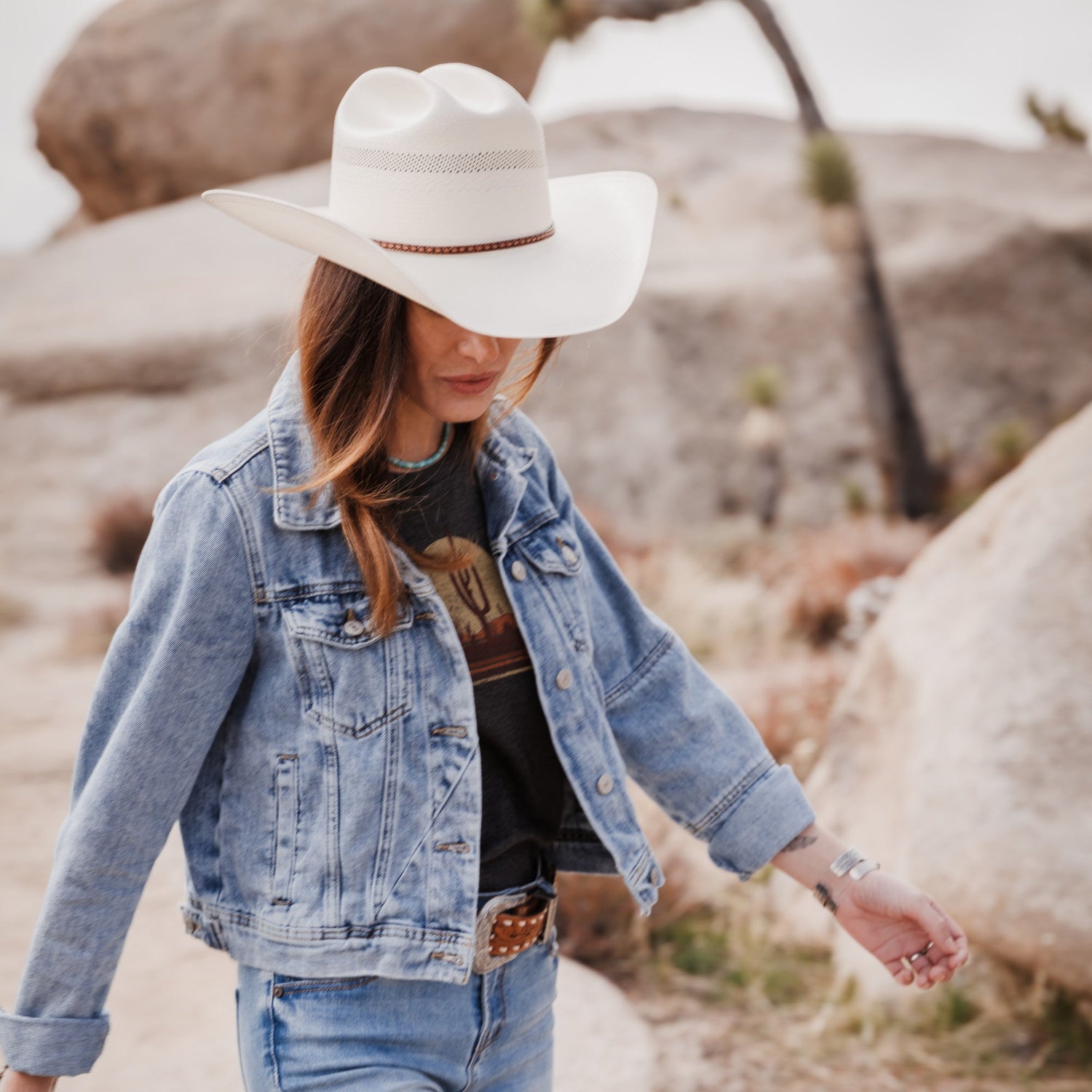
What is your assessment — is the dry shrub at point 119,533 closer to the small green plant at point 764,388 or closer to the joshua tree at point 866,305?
the small green plant at point 764,388

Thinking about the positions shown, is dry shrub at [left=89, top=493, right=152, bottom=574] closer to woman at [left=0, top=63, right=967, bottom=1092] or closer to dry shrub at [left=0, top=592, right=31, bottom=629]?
dry shrub at [left=0, top=592, right=31, bottom=629]

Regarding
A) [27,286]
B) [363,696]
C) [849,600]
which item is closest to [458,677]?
[363,696]

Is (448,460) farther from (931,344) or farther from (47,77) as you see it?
(47,77)

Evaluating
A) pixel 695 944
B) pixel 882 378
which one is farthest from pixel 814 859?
pixel 882 378

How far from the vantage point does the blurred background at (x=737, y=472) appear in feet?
8.97

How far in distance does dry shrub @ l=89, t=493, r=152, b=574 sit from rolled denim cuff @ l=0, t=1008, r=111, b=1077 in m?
7.44

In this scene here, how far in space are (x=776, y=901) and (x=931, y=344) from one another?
843 centimetres

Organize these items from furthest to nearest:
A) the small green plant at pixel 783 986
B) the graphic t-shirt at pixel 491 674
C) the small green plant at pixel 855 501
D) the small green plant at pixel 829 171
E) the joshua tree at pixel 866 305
→ 1. the small green plant at pixel 855 501
2. the joshua tree at pixel 866 305
3. the small green plant at pixel 829 171
4. the small green plant at pixel 783 986
5. the graphic t-shirt at pixel 491 674

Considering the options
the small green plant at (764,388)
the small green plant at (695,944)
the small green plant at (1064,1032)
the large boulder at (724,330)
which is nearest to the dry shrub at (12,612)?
Result: the large boulder at (724,330)

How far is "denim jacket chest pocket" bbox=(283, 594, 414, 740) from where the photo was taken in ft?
4.40

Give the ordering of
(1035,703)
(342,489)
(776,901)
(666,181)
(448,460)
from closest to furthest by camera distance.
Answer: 1. (342,489)
2. (448,460)
3. (1035,703)
4. (776,901)
5. (666,181)

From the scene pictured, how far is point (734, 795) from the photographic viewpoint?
1719mm

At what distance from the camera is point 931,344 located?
10820 mm

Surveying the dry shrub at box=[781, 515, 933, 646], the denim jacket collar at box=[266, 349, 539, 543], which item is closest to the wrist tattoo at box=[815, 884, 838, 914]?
the denim jacket collar at box=[266, 349, 539, 543]
